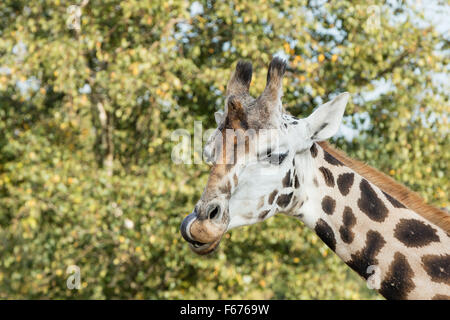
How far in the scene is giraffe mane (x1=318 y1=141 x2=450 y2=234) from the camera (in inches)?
114

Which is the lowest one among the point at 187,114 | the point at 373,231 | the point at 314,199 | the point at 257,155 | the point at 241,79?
the point at 187,114

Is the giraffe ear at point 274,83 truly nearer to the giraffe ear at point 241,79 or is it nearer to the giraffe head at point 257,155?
the giraffe head at point 257,155

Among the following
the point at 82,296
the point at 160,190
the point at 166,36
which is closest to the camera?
the point at 160,190

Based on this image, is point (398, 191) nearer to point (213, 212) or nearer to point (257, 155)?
point (257, 155)

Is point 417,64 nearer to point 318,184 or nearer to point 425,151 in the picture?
point 425,151

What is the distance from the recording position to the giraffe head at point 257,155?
8.89 feet

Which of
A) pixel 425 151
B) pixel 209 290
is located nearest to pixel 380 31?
pixel 425 151

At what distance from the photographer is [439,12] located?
7020 millimetres

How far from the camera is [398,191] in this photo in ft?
10.0

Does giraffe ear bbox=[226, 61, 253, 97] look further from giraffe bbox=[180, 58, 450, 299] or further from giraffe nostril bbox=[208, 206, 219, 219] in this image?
giraffe nostril bbox=[208, 206, 219, 219]

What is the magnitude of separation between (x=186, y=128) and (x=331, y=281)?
2852 mm

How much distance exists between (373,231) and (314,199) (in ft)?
1.20

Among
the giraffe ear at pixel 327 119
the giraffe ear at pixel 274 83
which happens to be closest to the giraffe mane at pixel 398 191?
the giraffe ear at pixel 327 119

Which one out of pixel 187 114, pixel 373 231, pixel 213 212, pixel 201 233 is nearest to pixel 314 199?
pixel 373 231
